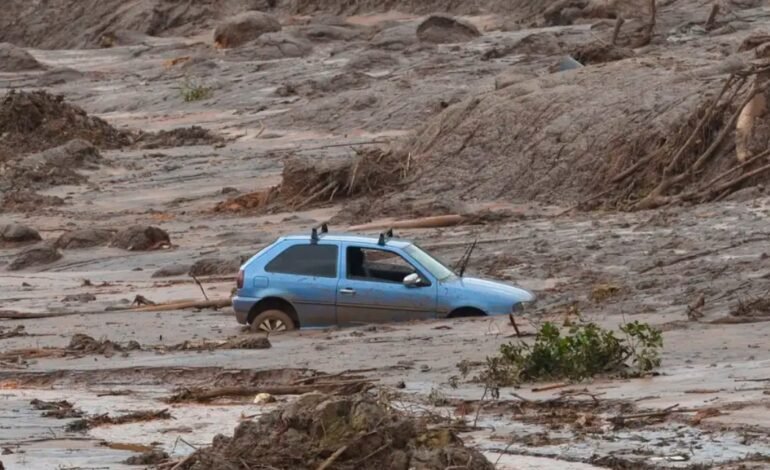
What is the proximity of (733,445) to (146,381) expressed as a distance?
6.88m

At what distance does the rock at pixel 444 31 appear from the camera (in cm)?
5141

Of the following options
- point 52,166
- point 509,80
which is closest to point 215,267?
point 509,80

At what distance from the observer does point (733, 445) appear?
1159 cm

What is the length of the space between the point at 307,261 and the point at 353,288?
0.61 metres

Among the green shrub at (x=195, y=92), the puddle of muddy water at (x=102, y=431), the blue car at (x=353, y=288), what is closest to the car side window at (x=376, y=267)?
the blue car at (x=353, y=288)

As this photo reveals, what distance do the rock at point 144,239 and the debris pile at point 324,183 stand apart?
344 centimetres

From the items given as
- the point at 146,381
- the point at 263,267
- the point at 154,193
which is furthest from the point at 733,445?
the point at 154,193

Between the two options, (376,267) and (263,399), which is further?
(376,267)

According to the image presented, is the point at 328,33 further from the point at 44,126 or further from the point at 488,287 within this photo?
the point at 488,287

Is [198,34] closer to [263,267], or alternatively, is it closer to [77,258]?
[77,258]

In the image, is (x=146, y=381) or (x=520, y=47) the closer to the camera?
(x=146, y=381)

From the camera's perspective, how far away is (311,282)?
20.2 meters

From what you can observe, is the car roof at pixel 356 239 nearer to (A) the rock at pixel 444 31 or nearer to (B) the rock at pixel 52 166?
(B) the rock at pixel 52 166

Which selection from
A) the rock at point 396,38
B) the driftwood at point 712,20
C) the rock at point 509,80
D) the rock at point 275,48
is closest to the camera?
the rock at point 509,80
